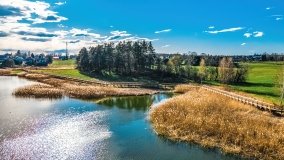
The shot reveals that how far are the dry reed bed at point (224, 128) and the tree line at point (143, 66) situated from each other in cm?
8087

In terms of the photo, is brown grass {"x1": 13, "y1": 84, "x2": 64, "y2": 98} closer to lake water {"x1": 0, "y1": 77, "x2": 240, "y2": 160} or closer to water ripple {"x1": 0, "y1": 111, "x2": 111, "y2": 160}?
lake water {"x1": 0, "y1": 77, "x2": 240, "y2": 160}

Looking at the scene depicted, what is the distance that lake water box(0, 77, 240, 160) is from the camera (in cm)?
4116

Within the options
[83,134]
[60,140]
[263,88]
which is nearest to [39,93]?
[83,134]

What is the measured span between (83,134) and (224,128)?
20331 mm

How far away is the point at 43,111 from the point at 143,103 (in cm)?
2573

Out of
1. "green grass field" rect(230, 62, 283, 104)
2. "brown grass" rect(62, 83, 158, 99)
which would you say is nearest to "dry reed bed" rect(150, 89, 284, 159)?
"green grass field" rect(230, 62, 283, 104)

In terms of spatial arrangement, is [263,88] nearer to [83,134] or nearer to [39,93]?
[39,93]

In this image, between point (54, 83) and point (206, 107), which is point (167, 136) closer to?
point (206, 107)

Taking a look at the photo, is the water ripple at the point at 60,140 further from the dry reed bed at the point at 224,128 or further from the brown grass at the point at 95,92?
the brown grass at the point at 95,92

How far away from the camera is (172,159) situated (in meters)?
39.6

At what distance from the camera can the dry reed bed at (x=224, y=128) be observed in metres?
41.0

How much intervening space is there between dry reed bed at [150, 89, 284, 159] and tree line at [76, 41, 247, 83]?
80.9 m

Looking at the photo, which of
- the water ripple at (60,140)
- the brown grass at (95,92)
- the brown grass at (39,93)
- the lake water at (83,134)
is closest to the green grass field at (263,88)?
the brown grass at (95,92)

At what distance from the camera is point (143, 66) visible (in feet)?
529
